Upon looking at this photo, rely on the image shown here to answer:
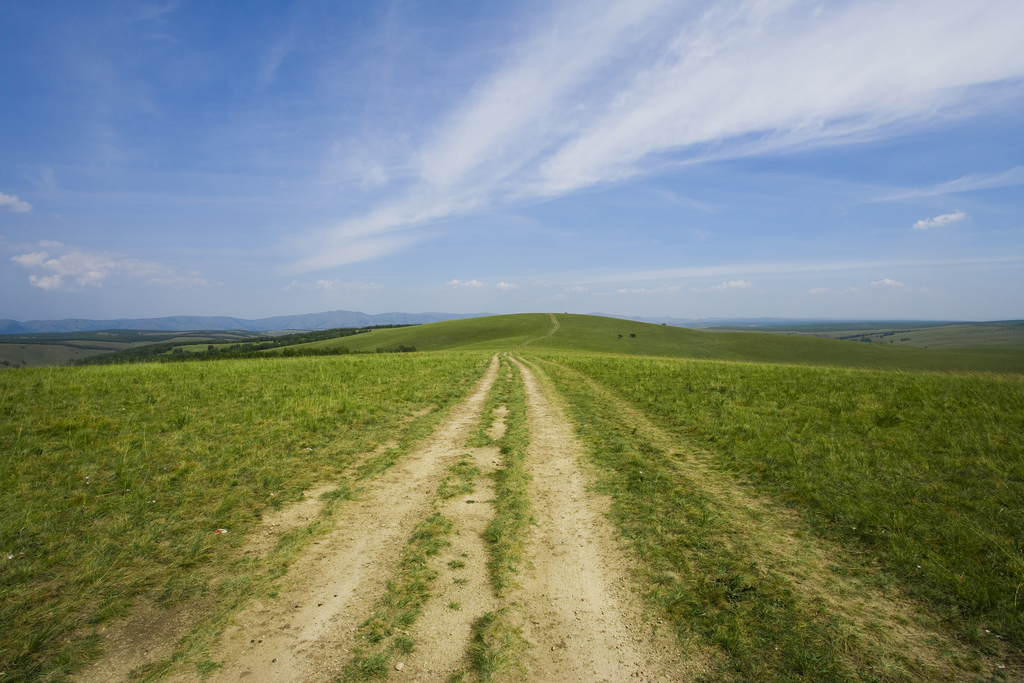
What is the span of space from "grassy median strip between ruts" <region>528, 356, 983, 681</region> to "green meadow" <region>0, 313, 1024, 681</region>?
25mm

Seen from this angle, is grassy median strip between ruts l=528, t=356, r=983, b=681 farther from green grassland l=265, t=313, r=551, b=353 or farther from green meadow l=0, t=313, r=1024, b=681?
green grassland l=265, t=313, r=551, b=353

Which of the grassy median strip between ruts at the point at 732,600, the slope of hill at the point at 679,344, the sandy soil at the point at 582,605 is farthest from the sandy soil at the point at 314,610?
the slope of hill at the point at 679,344

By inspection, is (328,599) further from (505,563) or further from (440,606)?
(505,563)

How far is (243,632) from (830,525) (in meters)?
7.85

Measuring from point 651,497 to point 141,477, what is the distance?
31.1 ft

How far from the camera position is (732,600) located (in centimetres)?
465

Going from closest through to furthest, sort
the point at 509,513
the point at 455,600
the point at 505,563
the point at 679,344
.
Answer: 1. the point at 455,600
2. the point at 505,563
3. the point at 509,513
4. the point at 679,344

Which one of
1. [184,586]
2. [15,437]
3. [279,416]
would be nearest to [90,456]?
[15,437]

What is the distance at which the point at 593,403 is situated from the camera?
52.7ft

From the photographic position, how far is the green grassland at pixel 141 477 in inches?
184

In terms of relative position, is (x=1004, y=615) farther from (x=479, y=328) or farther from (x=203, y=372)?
(x=479, y=328)

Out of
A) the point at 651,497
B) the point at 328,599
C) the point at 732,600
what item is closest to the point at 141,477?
the point at 328,599

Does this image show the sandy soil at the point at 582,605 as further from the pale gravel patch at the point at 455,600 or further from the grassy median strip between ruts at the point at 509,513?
the pale gravel patch at the point at 455,600

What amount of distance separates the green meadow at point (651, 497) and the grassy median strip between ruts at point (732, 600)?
25 millimetres
